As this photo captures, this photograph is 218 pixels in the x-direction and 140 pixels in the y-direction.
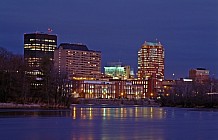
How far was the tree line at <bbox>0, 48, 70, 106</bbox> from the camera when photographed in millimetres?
87938

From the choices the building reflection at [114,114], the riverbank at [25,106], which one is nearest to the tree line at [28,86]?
the riverbank at [25,106]

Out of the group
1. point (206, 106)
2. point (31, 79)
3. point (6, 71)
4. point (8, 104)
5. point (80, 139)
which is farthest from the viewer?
point (206, 106)

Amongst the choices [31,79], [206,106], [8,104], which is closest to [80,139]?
[8,104]

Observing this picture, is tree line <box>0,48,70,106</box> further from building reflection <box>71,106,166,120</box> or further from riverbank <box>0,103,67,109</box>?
building reflection <box>71,106,166,120</box>

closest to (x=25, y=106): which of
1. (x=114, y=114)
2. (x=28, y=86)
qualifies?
(x=28, y=86)

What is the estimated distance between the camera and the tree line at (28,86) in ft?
289

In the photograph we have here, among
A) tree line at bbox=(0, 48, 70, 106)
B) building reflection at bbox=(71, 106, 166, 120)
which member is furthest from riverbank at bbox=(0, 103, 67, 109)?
building reflection at bbox=(71, 106, 166, 120)

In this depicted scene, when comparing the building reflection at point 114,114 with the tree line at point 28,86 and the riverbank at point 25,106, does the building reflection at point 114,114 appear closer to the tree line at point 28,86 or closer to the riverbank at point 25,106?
the riverbank at point 25,106

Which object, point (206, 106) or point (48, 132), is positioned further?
point (206, 106)

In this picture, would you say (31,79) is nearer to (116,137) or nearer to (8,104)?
(8,104)

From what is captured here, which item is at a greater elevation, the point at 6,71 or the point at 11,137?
the point at 6,71

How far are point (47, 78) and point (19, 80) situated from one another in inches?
218

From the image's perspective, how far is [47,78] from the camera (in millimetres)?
92188

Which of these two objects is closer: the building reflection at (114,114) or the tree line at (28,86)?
the building reflection at (114,114)
